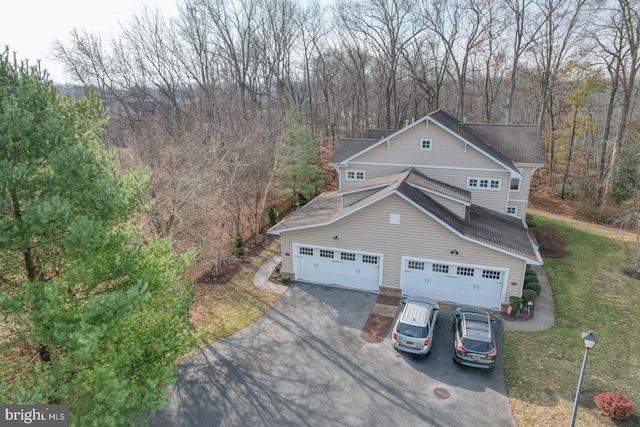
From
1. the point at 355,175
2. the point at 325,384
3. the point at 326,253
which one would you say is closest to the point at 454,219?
the point at 326,253

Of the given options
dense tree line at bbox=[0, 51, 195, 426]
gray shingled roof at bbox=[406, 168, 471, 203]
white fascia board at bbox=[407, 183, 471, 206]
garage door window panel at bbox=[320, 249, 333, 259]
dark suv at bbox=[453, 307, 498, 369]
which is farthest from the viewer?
gray shingled roof at bbox=[406, 168, 471, 203]

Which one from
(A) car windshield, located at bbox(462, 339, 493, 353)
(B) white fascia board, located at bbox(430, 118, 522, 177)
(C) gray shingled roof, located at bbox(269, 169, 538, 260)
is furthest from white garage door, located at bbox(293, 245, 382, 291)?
(B) white fascia board, located at bbox(430, 118, 522, 177)

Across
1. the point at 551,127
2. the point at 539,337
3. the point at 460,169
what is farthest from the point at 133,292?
the point at 551,127

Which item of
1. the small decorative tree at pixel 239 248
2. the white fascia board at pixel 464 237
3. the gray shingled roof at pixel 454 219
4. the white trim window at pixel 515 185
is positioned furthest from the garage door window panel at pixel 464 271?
the small decorative tree at pixel 239 248

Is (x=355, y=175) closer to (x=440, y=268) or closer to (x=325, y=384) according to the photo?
(x=440, y=268)

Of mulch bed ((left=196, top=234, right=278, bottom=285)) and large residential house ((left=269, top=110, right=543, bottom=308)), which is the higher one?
large residential house ((left=269, top=110, right=543, bottom=308))

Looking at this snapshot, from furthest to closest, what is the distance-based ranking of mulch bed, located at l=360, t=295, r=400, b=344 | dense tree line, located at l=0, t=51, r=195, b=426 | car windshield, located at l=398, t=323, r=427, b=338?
mulch bed, located at l=360, t=295, r=400, b=344 < car windshield, located at l=398, t=323, r=427, b=338 < dense tree line, located at l=0, t=51, r=195, b=426

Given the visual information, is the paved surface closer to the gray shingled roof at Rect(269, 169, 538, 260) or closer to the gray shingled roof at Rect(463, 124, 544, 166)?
the gray shingled roof at Rect(269, 169, 538, 260)
